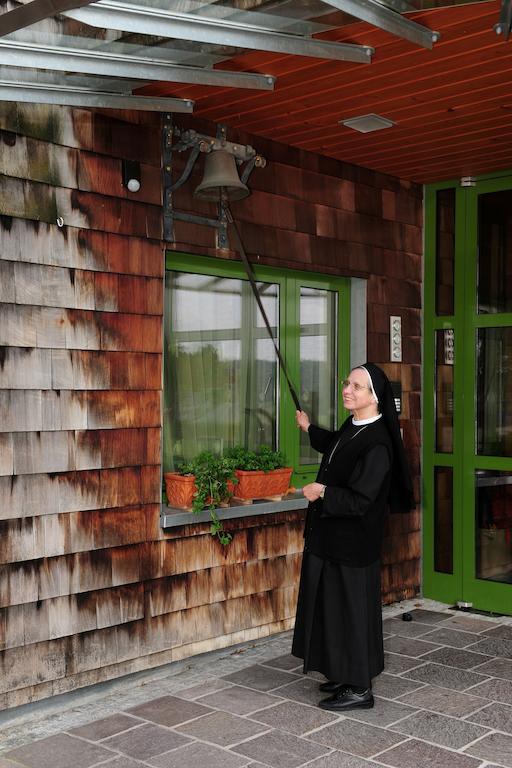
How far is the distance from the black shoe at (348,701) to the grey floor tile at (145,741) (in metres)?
0.67

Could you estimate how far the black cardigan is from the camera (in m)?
3.59

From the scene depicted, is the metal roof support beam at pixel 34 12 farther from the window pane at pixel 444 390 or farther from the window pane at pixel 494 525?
the window pane at pixel 494 525

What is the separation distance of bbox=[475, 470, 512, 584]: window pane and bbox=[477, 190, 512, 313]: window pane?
1055 millimetres

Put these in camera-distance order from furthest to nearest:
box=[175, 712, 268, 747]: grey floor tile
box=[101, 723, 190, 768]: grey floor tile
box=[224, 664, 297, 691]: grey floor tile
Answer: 1. box=[224, 664, 297, 691]: grey floor tile
2. box=[175, 712, 268, 747]: grey floor tile
3. box=[101, 723, 190, 768]: grey floor tile

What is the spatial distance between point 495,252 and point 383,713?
2.91 m

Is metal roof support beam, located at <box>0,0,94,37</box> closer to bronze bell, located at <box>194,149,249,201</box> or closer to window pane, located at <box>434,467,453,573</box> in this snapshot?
bronze bell, located at <box>194,149,249,201</box>

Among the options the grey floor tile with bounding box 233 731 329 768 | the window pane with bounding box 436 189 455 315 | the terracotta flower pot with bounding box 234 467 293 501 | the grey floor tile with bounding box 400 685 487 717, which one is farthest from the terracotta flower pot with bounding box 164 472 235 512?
the window pane with bounding box 436 189 455 315

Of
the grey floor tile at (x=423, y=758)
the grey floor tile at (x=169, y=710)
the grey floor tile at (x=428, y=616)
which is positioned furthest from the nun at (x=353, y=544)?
the grey floor tile at (x=428, y=616)

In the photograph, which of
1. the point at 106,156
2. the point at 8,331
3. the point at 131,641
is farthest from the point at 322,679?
the point at 106,156

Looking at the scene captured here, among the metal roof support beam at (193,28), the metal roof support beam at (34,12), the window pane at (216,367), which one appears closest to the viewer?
the metal roof support beam at (34,12)

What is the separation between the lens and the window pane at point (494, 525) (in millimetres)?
5285

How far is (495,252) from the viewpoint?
5.35 meters

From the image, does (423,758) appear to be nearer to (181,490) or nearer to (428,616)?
(181,490)

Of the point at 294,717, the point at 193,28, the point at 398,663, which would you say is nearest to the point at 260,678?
the point at 294,717
